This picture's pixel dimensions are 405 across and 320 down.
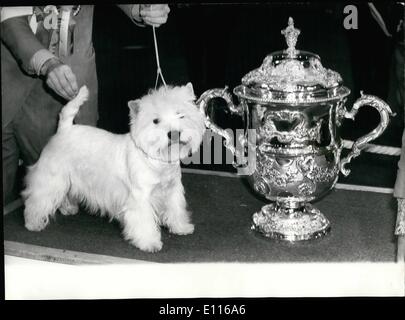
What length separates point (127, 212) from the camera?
2422mm

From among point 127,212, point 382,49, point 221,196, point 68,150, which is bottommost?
point 221,196

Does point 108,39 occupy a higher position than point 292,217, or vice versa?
point 108,39

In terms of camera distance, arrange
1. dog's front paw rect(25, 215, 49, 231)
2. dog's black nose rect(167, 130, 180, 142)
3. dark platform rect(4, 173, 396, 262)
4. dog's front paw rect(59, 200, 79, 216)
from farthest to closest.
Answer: dog's front paw rect(59, 200, 79, 216) → dog's front paw rect(25, 215, 49, 231) → dark platform rect(4, 173, 396, 262) → dog's black nose rect(167, 130, 180, 142)

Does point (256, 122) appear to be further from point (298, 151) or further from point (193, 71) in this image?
point (193, 71)

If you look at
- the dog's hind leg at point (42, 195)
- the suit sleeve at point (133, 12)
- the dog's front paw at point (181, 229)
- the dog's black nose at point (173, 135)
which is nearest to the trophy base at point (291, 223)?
the dog's front paw at point (181, 229)

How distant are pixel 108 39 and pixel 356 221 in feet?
3.96

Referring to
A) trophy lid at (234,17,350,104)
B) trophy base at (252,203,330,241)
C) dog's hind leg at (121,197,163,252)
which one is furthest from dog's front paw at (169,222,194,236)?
trophy lid at (234,17,350,104)

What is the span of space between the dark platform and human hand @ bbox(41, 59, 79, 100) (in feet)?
1.69

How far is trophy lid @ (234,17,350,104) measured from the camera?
2.29 m

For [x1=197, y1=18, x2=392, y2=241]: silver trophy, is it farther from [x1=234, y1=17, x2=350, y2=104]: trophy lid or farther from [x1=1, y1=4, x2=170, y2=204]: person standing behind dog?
[x1=1, y1=4, x2=170, y2=204]: person standing behind dog

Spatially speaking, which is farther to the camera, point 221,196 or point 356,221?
point 221,196

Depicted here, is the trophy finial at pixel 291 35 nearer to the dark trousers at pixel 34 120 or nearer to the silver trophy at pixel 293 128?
the silver trophy at pixel 293 128

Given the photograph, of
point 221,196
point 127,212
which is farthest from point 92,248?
point 221,196

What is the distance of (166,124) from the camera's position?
228cm
